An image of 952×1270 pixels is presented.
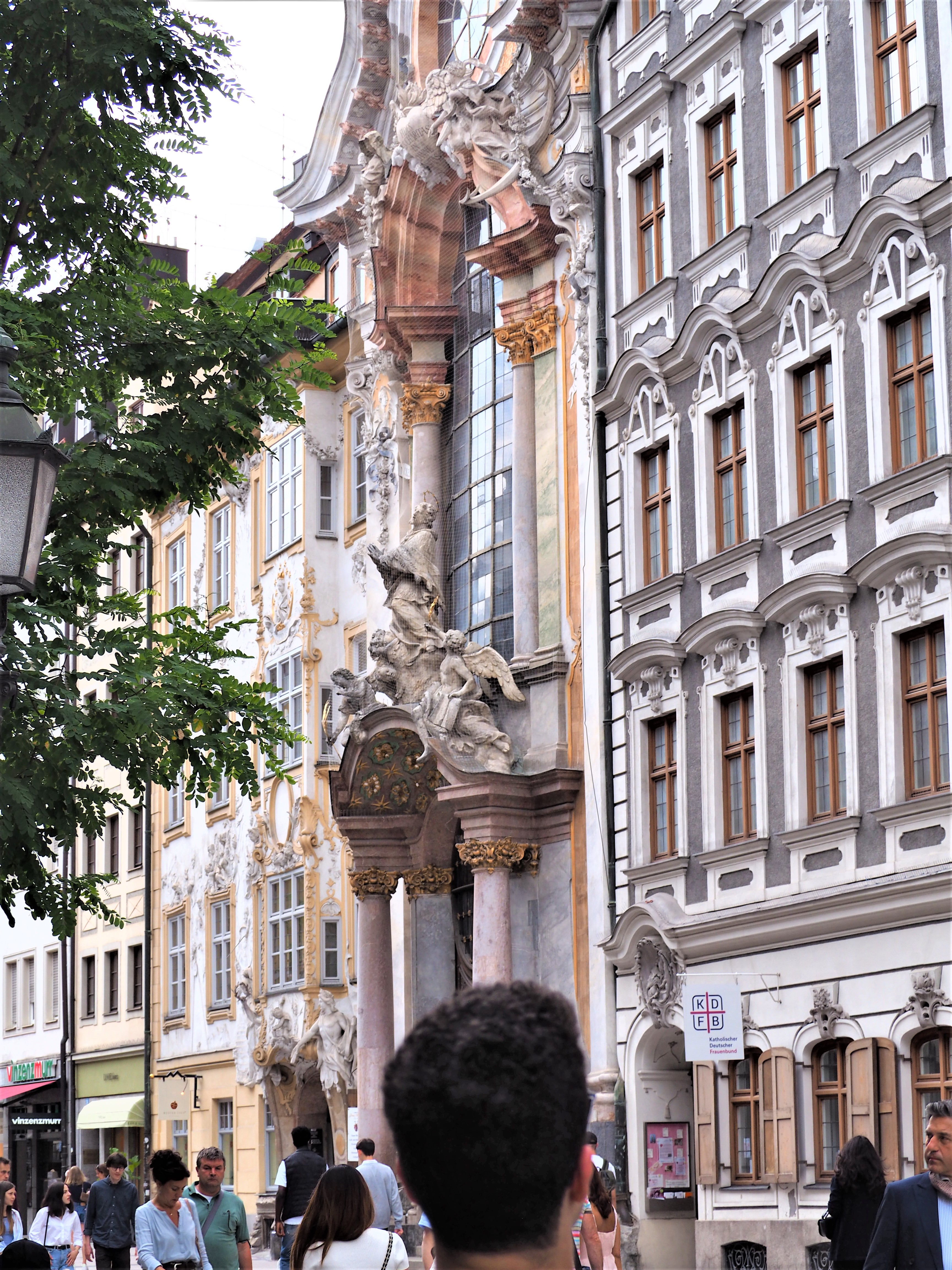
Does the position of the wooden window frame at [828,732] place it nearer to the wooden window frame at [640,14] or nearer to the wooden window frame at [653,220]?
the wooden window frame at [653,220]

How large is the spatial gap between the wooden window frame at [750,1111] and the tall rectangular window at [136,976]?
79.4 feet

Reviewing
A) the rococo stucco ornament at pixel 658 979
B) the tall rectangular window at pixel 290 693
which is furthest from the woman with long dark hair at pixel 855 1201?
the tall rectangular window at pixel 290 693

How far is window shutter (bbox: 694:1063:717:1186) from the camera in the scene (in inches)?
866

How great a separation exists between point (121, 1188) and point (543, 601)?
11941 mm

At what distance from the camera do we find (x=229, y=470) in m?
14.5

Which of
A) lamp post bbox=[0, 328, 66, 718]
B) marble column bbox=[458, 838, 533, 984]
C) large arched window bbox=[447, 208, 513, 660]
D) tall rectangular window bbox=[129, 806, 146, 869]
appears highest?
large arched window bbox=[447, 208, 513, 660]

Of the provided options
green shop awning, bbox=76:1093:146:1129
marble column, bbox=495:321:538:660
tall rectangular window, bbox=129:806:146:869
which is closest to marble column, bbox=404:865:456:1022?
marble column, bbox=495:321:538:660

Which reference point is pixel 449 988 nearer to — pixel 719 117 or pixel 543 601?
pixel 543 601

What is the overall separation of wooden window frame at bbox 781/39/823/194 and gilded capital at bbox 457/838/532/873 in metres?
9.20

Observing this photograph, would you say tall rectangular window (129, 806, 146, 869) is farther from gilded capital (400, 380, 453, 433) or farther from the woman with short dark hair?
the woman with short dark hair

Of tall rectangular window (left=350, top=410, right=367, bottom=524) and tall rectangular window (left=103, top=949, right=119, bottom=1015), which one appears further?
tall rectangular window (left=103, top=949, right=119, bottom=1015)

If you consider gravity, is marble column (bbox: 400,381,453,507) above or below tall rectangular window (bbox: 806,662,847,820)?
above

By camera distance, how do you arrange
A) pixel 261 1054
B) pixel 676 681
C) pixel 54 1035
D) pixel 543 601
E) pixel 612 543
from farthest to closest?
pixel 54 1035 < pixel 261 1054 < pixel 543 601 < pixel 612 543 < pixel 676 681

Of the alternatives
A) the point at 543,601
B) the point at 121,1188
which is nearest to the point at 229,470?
the point at 121,1188
